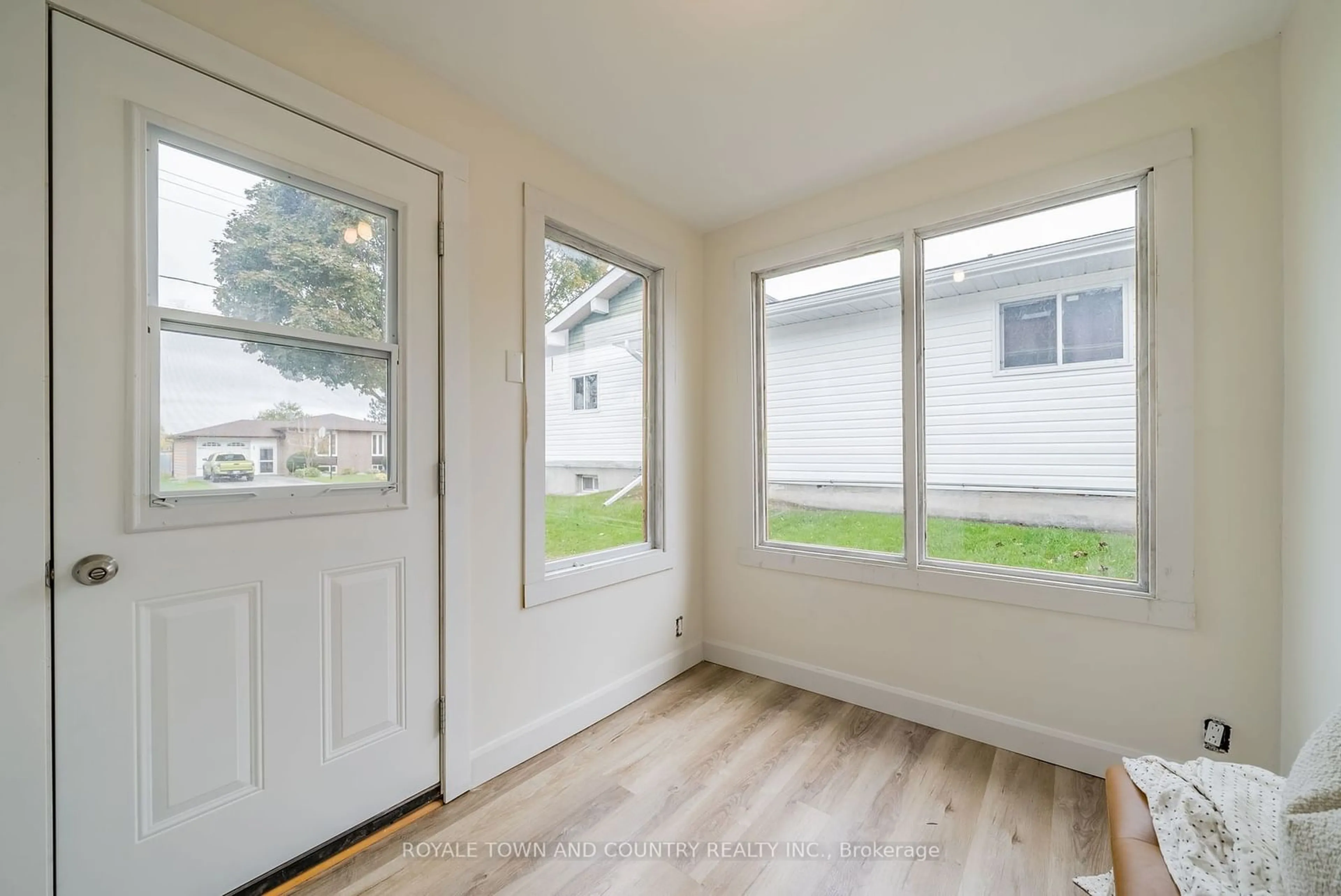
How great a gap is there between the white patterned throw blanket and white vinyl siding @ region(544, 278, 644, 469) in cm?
201

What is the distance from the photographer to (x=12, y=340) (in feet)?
3.53

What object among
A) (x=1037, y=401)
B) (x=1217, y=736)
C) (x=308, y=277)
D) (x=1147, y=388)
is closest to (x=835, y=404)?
(x=1037, y=401)

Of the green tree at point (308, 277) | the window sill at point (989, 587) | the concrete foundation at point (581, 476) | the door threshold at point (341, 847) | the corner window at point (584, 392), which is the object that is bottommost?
the door threshold at point (341, 847)

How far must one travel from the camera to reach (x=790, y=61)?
67.9 inches

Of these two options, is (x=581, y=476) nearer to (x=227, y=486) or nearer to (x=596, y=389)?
(x=596, y=389)

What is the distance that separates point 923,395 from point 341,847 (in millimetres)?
2710

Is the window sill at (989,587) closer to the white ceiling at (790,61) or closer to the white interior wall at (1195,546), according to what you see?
the white interior wall at (1195,546)

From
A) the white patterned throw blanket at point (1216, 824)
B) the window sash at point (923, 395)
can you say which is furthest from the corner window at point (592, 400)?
the white patterned throw blanket at point (1216, 824)

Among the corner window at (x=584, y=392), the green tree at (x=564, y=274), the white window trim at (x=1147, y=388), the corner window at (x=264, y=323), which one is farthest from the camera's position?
the corner window at (x=584, y=392)

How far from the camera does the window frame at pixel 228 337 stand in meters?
1.22

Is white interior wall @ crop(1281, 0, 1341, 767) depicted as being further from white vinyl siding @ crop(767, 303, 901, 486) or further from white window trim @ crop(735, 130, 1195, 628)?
white vinyl siding @ crop(767, 303, 901, 486)

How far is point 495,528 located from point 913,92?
2.22m

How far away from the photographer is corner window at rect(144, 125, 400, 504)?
127 centimetres

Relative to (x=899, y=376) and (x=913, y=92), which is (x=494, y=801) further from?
(x=913, y=92)
